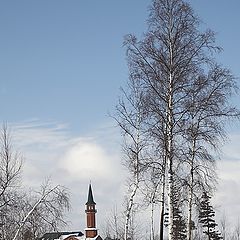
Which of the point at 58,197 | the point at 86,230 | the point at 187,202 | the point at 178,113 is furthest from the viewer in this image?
the point at 86,230

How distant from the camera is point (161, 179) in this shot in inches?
1012

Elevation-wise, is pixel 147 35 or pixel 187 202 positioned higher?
pixel 147 35

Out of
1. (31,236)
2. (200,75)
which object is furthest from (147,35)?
(31,236)

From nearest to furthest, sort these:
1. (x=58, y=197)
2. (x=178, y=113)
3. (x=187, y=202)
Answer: (x=178, y=113)
(x=58, y=197)
(x=187, y=202)

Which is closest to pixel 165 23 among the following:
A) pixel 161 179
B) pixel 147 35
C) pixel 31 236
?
pixel 147 35

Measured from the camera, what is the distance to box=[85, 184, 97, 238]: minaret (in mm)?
92375

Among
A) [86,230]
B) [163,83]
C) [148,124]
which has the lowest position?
[86,230]

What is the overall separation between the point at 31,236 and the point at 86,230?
219 ft

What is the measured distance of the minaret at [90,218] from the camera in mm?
92375

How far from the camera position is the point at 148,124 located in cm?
2359

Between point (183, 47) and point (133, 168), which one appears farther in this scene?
point (133, 168)

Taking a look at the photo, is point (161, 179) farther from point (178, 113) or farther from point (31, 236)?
point (31, 236)

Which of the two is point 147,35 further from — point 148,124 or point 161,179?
point 161,179

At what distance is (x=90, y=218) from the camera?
9444 cm
